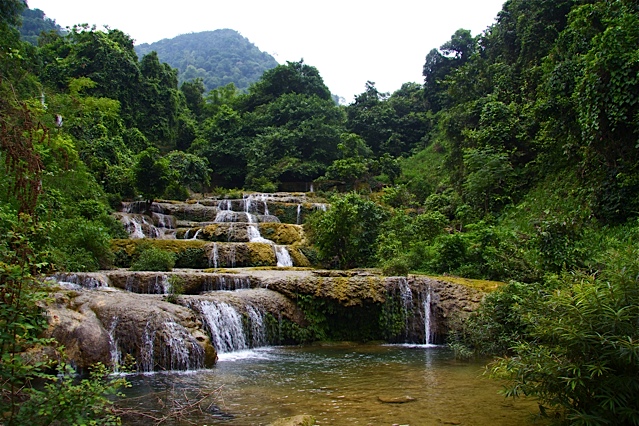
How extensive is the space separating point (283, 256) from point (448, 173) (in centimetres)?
1173

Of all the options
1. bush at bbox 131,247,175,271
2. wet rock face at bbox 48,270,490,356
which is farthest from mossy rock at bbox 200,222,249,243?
wet rock face at bbox 48,270,490,356

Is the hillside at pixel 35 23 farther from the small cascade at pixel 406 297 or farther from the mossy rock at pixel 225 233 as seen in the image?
the small cascade at pixel 406 297

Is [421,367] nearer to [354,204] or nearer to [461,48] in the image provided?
[354,204]

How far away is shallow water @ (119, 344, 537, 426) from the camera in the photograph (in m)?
5.05

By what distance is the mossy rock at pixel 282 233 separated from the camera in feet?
61.3

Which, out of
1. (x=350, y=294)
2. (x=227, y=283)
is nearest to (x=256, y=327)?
(x=227, y=283)

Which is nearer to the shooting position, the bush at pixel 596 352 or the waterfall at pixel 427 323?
the bush at pixel 596 352

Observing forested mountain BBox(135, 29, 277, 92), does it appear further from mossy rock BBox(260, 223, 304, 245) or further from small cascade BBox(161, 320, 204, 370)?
small cascade BBox(161, 320, 204, 370)

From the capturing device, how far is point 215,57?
98125 millimetres

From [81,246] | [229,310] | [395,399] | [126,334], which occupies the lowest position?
[395,399]

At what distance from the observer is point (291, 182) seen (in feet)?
101

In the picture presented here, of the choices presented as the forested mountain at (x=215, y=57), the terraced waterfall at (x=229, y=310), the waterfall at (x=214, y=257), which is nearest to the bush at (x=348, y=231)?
the terraced waterfall at (x=229, y=310)

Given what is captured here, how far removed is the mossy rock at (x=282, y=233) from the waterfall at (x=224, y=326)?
8.87m

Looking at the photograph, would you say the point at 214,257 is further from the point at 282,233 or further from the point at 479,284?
the point at 479,284
